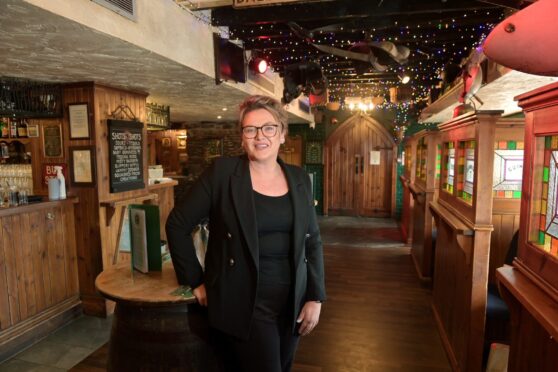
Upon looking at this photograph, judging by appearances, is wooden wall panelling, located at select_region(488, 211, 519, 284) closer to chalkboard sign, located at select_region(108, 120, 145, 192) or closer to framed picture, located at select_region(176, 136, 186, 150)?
chalkboard sign, located at select_region(108, 120, 145, 192)

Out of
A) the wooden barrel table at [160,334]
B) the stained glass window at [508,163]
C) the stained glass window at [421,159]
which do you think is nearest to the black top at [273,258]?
the wooden barrel table at [160,334]

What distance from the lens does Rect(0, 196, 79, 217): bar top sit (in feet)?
9.90

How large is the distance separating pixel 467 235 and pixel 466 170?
54 centimetres

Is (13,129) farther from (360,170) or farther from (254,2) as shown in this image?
(360,170)

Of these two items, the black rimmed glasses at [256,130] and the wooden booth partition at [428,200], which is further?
the wooden booth partition at [428,200]

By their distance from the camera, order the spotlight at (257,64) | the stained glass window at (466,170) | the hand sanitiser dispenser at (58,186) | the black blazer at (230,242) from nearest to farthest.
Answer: the black blazer at (230,242), the stained glass window at (466,170), the hand sanitiser dispenser at (58,186), the spotlight at (257,64)

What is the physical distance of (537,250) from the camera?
5.43ft

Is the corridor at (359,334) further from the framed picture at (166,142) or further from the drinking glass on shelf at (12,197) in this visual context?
the framed picture at (166,142)

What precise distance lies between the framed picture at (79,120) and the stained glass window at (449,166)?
10.8 ft

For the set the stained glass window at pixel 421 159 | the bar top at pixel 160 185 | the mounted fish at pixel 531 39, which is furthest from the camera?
the stained glass window at pixel 421 159

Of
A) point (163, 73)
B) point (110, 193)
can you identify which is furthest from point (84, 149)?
point (163, 73)

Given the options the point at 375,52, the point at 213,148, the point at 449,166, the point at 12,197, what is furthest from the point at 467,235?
the point at 213,148

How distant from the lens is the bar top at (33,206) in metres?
3.02

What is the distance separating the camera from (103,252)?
144 inches
